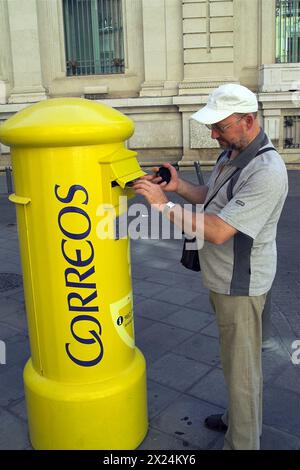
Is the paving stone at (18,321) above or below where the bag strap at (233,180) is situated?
below

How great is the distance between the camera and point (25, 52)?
45.2ft

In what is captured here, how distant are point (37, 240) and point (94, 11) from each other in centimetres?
1307

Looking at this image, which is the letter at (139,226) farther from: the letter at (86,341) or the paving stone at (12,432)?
the letter at (86,341)

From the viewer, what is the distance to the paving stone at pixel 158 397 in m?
3.21

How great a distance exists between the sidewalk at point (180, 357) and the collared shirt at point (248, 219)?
3.21 feet

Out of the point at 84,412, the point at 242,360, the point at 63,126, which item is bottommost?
the point at 84,412

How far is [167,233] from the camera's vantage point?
7684mm

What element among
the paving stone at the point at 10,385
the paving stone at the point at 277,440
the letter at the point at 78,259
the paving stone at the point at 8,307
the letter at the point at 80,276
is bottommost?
the paving stone at the point at 277,440

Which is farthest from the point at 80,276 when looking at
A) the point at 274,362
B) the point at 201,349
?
the point at 274,362

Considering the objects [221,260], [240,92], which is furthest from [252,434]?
[240,92]

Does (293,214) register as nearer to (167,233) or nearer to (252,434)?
(167,233)

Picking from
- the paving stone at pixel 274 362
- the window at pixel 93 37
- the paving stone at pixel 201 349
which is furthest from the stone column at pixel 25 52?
the paving stone at pixel 274 362

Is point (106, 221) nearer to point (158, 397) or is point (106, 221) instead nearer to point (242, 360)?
point (242, 360)

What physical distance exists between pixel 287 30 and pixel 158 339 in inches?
460
